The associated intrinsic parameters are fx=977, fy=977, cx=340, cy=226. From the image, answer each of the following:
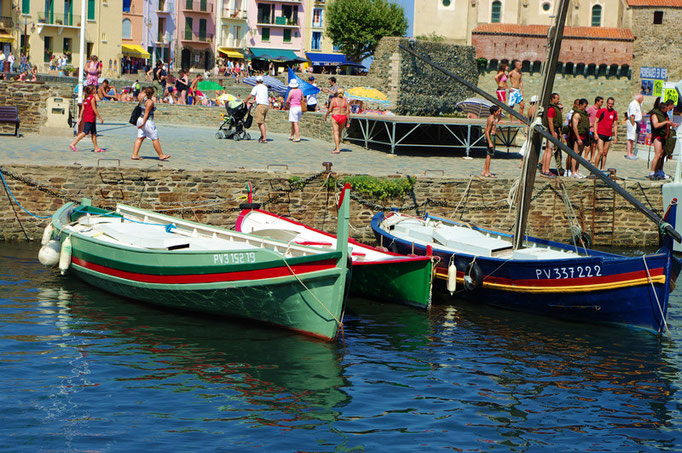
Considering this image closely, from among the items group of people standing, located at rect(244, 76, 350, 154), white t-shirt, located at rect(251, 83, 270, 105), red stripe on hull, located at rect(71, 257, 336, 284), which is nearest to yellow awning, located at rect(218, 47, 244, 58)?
group of people standing, located at rect(244, 76, 350, 154)

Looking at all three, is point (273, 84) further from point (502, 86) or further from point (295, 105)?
point (295, 105)

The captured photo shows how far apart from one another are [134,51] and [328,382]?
209 ft

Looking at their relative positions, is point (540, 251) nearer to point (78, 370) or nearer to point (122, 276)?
point (122, 276)

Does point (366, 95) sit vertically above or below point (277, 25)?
below

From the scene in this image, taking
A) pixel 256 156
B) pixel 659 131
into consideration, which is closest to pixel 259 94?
pixel 256 156

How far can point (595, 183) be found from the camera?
71.1 feet

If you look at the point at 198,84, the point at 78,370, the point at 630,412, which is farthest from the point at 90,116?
the point at 198,84

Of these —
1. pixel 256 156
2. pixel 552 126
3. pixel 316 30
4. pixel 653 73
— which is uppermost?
pixel 316 30

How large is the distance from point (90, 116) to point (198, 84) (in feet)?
72.3

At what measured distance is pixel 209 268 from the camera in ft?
45.6

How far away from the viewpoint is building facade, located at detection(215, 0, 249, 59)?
8238cm

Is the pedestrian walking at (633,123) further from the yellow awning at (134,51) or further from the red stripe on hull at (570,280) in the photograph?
the yellow awning at (134,51)

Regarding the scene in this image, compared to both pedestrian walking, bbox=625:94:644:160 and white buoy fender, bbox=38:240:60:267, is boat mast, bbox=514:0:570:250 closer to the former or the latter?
white buoy fender, bbox=38:240:60:267

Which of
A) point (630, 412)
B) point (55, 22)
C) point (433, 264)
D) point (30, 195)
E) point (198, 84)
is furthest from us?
point (55, 22)
